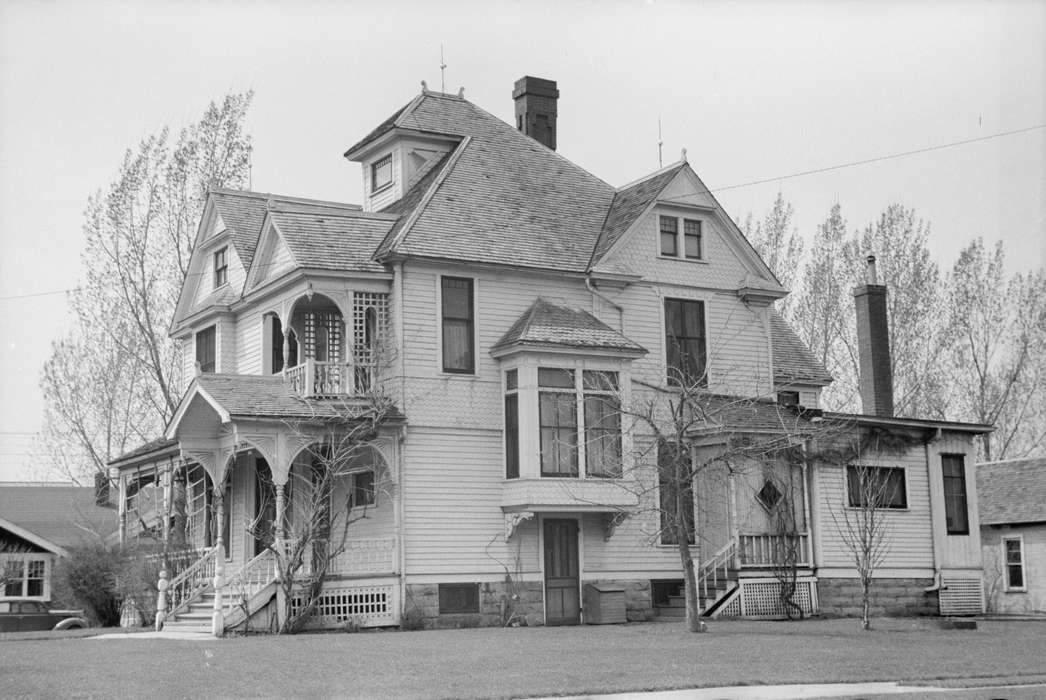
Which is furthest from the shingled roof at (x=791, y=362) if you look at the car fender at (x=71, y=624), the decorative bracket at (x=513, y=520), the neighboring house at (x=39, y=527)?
the neighboring house at (x=39, y=527)

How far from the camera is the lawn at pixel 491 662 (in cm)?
1795

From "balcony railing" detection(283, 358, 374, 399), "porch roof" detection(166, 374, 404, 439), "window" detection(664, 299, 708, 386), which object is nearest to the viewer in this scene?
"porch roof" detection(166, 374, 404, 439)

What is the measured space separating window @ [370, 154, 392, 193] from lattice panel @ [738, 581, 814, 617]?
44.0 feet

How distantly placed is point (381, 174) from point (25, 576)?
1974 centimetres

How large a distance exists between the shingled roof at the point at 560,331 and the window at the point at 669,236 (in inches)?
121

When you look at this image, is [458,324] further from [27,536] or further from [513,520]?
A: [27,536]

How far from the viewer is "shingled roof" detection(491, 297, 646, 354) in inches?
1213

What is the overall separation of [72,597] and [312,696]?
70.9 feet

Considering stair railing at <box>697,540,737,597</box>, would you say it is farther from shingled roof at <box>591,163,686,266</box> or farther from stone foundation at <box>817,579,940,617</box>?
shingled roof at <box>591,163,686,266</box>

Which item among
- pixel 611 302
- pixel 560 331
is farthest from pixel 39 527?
pixel 560 331

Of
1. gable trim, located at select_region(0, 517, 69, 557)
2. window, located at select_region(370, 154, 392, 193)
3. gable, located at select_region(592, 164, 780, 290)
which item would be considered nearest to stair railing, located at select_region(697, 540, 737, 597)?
gable, located at select_region(592, 164, 780, 290)

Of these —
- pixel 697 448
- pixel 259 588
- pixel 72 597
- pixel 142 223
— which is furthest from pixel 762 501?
pixel 142 223

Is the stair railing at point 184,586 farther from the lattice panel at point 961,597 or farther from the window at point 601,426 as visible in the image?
the lattice panel at point 961,597

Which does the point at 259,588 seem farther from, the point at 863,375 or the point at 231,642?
the point at 863,375
